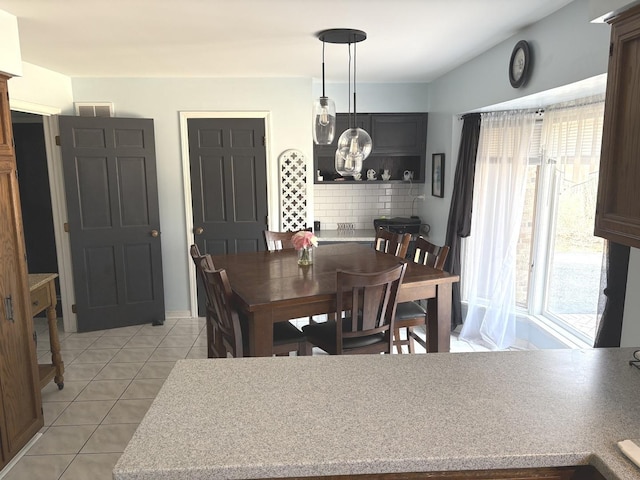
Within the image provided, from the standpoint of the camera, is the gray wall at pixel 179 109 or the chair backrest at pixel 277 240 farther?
the gray wall at pixel 179 109

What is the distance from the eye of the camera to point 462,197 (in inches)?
168

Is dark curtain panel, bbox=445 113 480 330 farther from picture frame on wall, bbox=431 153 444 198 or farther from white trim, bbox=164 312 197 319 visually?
white trim, bbox=164 312 197 319

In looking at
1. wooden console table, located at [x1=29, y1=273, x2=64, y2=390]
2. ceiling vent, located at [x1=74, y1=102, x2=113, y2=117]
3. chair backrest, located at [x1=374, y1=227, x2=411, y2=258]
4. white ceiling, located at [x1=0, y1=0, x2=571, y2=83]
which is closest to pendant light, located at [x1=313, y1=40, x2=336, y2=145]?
white ceiling, located at [x1=0, y1=0, x2=571, y2=83]

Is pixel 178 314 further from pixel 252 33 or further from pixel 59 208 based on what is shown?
pixel 252 33

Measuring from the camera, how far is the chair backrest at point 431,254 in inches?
122

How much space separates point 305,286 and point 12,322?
164 cm

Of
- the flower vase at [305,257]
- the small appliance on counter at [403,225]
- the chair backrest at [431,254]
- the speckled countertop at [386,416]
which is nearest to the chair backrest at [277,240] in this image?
the flower vase at [305,257]

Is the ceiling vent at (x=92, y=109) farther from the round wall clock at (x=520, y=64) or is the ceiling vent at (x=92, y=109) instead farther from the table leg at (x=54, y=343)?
the round wall clock at (x=520, y=64)

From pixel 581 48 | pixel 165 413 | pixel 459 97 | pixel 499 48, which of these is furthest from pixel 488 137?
pixel 165 413

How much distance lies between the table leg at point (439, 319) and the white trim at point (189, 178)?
2285 mm

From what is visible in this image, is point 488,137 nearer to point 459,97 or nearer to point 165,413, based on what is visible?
point 459,97

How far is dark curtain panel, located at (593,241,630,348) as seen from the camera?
7.79 feet

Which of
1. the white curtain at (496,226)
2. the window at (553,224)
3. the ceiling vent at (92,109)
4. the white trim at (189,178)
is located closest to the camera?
the window at (553,224)

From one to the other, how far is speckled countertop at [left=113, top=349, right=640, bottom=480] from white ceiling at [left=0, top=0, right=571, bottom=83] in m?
1.91
